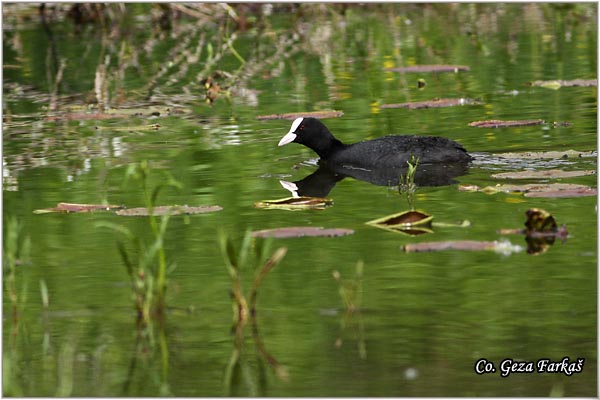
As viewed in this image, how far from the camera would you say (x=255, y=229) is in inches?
332

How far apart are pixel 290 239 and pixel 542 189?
218 centimetres

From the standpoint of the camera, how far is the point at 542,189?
916 cm

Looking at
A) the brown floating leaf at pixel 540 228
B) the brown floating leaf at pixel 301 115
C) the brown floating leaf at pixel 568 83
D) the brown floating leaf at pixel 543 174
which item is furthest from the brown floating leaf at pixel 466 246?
the brown floating leaf at pixel 568 83

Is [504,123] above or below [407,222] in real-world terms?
above

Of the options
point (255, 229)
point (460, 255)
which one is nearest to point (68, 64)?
point (255, 229)

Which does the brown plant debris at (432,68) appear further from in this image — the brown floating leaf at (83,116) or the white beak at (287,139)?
the white beak at (287,139)

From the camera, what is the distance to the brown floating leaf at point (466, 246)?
7.50 m

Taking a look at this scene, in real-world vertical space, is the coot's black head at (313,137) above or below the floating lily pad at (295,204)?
above

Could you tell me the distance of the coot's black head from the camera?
11984mm

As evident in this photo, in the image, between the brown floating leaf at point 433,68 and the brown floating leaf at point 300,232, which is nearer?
the brown floating leaf at point 300,232

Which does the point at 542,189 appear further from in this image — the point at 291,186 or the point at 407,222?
the point at 291,186

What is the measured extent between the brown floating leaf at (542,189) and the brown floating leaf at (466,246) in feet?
4.85

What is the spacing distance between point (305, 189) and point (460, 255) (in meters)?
3.17

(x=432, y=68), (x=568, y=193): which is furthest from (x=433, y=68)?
(x=568, y=193)
